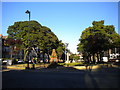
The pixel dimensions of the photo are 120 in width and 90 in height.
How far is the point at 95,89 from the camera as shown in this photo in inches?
364

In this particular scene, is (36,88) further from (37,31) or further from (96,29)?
(37,31)

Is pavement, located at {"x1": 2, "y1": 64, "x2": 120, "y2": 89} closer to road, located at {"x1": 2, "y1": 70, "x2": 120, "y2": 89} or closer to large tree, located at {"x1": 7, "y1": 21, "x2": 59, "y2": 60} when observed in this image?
road, located at {"x1": 2, "y1": 70, "x2": 120, "y2": 89}

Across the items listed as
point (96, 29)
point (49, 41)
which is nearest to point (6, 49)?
point (49, 41)

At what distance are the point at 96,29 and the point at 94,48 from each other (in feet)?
36.4

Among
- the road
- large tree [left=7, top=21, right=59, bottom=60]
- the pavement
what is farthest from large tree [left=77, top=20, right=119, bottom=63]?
the road

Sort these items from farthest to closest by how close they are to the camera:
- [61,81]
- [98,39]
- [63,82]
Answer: [98,39] < [61,81] < [63,82]

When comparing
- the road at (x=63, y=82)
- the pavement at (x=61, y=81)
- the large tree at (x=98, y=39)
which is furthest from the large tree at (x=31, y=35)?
the road at (x=63, y=82)

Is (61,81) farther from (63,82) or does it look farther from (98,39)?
(98,39)

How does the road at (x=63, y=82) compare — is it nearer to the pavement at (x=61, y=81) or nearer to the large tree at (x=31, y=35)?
the pavement at (x=61, y=81)

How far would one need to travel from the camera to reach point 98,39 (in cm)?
4256

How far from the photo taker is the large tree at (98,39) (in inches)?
1659

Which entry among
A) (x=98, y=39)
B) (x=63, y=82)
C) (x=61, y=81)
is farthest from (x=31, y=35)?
(x=63, y=82)

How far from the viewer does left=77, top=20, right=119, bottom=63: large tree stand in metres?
42.1

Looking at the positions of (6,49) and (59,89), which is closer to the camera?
(59,89)
